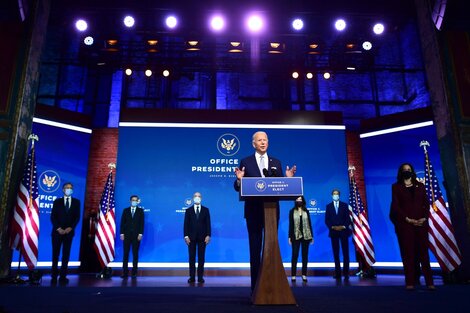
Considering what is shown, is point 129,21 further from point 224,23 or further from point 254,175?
point 254,175

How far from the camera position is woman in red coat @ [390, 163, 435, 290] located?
4.07 m

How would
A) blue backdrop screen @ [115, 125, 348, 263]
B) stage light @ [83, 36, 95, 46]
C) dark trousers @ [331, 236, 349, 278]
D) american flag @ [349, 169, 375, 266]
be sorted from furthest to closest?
1. stage light @ [83, 36, 95, 46]
2. blue backdrop screen @ [115, 125, 348, 263]
3. american flag @ [349, 169, 375, 266]
4. dark trousers @ [331, 236, 349, 278]

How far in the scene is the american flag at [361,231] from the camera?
304 inches

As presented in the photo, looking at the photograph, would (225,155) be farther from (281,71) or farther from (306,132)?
(281,71)

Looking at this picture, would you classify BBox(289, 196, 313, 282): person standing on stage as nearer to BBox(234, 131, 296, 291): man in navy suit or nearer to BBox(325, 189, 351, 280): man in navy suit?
BBox(325, 189, 351, 280): man in navy suit

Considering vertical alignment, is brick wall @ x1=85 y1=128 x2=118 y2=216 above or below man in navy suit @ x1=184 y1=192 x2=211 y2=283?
above

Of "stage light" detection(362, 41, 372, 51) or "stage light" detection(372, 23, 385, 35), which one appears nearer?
"stage light" detection(372, 23, 385, 35)

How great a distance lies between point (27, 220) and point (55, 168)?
2746 millimetres

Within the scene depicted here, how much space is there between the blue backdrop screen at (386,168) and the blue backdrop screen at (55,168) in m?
7.25

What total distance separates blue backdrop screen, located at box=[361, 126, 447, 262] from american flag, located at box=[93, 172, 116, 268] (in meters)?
6.20

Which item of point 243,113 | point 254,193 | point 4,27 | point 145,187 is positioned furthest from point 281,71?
point 254,193

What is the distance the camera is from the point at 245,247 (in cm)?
845

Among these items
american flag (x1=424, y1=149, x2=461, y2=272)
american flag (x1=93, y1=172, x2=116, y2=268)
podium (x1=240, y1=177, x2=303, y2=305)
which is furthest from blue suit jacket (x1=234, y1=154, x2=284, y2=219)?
american flag (x1=93, y1=172, x2=116, y2=268)

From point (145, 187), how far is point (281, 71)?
479 cm
